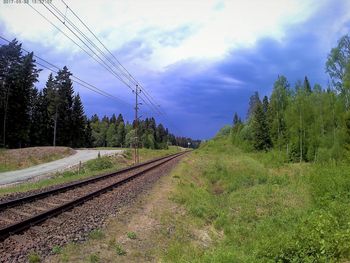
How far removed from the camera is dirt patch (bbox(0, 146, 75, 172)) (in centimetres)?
3994

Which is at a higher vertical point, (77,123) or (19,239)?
(77,123)

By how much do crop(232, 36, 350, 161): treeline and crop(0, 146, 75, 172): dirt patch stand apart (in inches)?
1278

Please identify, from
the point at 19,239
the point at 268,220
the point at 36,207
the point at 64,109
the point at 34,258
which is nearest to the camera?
the point at 34,258

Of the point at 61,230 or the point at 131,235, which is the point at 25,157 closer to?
the point at 61,230

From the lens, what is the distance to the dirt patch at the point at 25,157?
39.9 meters

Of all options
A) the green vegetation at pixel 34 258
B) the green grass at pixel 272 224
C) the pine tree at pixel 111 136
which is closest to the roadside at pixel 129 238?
the green vegetation at pixel 34 258

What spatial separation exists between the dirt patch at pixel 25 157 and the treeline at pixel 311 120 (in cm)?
3247

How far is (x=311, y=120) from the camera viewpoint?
5291cm

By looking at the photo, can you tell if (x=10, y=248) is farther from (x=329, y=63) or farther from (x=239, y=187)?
(x=329, y=63)

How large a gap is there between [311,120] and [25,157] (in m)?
38.7

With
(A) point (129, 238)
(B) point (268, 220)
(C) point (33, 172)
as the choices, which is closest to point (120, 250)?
(A) point (129, 238)

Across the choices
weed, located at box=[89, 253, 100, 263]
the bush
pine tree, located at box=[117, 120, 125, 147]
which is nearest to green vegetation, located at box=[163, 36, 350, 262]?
weed, located at box=[89, 253, 100, 263]

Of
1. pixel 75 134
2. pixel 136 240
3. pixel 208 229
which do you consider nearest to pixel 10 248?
pixel 136 240

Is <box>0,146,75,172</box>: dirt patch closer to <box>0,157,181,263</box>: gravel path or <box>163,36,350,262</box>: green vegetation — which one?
<box>163,36,350,262</box>: green vegetation
